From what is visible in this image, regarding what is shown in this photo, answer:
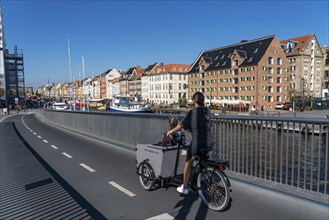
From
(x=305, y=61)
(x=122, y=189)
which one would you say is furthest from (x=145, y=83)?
(x=122, y=189)

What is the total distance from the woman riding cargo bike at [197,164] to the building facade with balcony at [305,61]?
86479 mm

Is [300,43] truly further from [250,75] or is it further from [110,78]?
[110,78]

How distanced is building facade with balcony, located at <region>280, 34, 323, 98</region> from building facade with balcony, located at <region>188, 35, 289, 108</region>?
1507cm

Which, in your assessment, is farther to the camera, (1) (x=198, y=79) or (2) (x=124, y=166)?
(1) (x=198, y=79)

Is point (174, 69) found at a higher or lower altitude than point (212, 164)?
higher

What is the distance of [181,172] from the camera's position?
5.08m

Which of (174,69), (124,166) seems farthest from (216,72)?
(124,166)

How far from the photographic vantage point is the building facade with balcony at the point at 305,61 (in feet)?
275

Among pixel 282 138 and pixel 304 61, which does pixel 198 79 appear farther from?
pixel 282 138

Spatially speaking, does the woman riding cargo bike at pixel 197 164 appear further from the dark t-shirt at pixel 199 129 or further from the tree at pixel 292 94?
the tree at pixel 292 94

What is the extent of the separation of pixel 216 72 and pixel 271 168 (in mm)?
75358

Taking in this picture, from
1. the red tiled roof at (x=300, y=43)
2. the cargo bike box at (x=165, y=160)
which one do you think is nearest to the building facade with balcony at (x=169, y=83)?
the red tiled roof at (x=300, y=43)

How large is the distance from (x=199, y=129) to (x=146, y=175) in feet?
5.24

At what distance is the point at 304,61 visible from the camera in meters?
84.2
